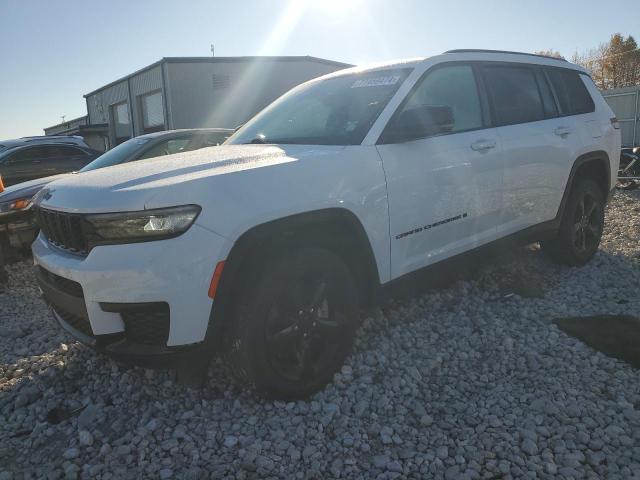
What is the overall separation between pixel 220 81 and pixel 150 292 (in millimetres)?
20157

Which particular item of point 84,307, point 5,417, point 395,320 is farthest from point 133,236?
point 395,320

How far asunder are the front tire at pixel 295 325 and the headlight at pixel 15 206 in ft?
13.3

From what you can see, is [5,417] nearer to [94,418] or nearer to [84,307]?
[94,418]

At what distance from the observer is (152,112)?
914 inches

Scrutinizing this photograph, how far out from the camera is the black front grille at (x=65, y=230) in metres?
2.53

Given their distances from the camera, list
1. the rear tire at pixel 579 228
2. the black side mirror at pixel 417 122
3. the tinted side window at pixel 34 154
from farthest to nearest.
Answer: the tinted side window at pixel 34 154 < the rear tire at pixel 579 228 < the black side mirror at pixel 417 122

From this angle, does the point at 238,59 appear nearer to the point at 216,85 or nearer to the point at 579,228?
the point at 216,85

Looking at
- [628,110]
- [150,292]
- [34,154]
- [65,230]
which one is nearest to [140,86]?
[34,154]

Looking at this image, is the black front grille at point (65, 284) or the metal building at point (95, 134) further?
the metal building at point (95, 134)

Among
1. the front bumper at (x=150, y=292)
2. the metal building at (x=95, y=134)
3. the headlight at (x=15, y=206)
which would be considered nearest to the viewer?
the front bumper at (x=150, y=292)

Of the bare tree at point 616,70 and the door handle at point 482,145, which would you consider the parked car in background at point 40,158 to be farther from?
the bare tree at point 616,70

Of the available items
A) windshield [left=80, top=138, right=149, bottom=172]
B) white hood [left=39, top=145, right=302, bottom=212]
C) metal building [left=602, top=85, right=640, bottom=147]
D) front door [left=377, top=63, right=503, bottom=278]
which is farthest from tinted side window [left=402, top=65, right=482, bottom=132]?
metal building [left=602, top=85, right=640, bottom=147]

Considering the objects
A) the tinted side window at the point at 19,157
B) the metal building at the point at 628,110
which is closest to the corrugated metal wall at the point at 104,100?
the tinted side window at the point at 19,157

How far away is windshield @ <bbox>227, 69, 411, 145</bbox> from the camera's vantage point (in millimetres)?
3166
